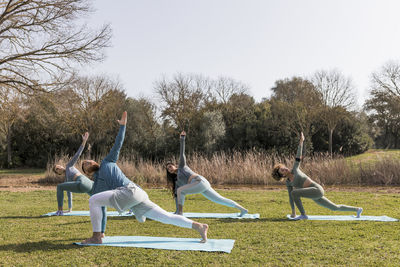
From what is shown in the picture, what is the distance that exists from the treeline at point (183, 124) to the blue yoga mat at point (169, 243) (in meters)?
18.6

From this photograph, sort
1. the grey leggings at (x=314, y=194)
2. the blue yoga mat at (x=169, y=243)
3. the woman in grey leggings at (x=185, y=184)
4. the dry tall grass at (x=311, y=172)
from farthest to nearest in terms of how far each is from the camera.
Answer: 1. the dry tall grass at (x=311, y=172)
2. the woman in grey leggings at (x=185, y=184)
3. the grey leggings at (x=314, y=194)
4. the blue yoga mat at (x=169, y=243)

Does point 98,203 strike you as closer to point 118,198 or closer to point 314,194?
point 118,198

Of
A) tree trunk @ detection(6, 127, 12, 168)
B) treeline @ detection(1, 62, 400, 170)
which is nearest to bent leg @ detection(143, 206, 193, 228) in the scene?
treeline @ detection(1, 62, 400, 170)

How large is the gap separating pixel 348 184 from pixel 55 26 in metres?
13.0

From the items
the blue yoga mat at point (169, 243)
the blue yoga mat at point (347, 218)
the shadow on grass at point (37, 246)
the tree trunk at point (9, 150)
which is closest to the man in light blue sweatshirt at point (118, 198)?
the blue yoga mat at point (169, 243)

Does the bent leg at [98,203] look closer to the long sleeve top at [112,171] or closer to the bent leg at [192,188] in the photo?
the long sleeve top at [112,171]

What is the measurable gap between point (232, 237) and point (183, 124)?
850 inches

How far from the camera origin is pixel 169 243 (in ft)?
16.4

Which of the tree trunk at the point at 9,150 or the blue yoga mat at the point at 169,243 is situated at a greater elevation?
the tree trunk at the point at 9,150

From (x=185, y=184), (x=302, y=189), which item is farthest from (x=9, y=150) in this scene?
(x=302, y=189)

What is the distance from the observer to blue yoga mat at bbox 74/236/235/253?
4.71 meters

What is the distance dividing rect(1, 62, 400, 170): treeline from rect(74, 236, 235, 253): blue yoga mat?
18.6 m

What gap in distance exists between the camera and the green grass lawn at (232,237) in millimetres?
4211

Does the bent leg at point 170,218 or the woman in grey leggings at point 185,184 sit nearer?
the bent leg at point 170,218
